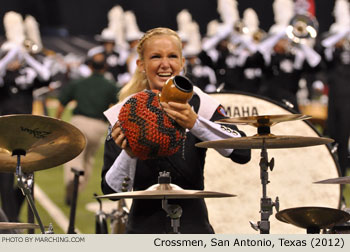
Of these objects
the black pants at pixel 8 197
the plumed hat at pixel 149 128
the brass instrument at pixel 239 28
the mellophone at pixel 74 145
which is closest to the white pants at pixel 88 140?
the black pants at pixel 8 197

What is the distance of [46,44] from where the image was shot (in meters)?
35.4

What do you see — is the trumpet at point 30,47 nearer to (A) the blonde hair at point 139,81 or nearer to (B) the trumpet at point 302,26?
(B) the trumpet at point 302,26

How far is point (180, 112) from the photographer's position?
Answer: 3684 mm

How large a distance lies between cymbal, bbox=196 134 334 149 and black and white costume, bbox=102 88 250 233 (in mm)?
197

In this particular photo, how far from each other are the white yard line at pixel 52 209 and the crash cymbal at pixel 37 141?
4.82m

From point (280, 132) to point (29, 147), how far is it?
2.30m

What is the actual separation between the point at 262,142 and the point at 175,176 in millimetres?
→ 503

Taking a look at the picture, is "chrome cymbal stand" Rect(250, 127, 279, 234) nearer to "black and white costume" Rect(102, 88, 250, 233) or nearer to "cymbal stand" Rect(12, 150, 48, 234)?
"black and white costume" Rect(102, 88, 250, 233)

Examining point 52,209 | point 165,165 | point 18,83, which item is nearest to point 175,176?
point 165,165

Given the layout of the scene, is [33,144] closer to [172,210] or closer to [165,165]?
[165,165]

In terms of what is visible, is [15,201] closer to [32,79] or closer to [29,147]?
[32,79]

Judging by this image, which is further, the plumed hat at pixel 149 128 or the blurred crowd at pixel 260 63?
the blurred crowd at pixel 260 63

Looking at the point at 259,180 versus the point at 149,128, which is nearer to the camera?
the point at 149,128

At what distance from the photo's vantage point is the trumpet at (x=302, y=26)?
13.9 metres
